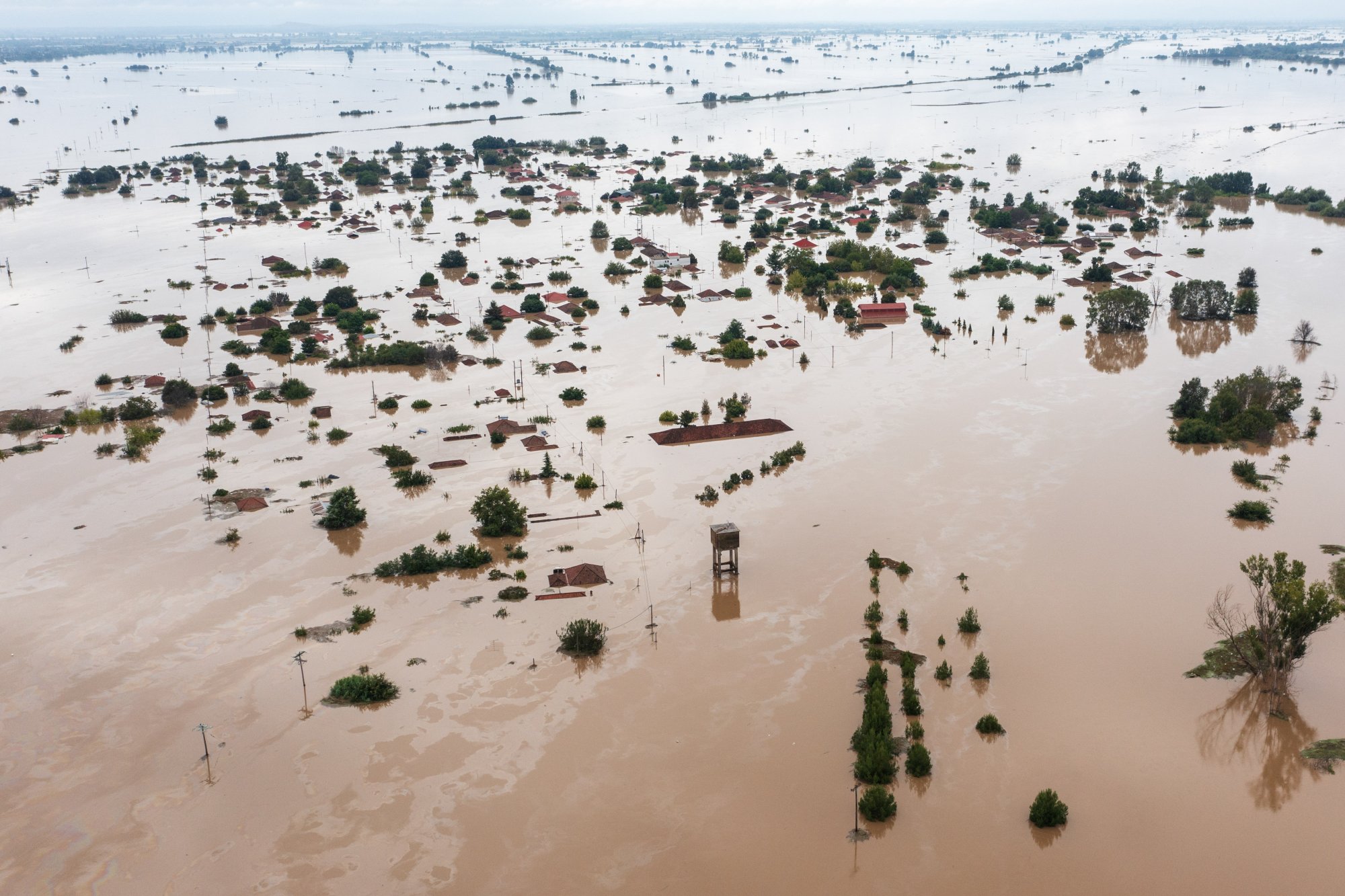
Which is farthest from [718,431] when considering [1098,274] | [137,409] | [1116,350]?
[1098,274]

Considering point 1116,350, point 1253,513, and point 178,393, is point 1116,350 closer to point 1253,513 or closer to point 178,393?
point 1253,513

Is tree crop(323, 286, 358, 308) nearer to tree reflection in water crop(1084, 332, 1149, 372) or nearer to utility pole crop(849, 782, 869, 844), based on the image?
tree reflection in water crop(1084, 332, 1149, 372)

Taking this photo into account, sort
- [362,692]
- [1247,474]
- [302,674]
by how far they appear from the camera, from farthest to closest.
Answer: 1. [1247,474]
2. [302,674]
3. [362,692]

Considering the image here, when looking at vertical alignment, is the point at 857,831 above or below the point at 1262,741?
below

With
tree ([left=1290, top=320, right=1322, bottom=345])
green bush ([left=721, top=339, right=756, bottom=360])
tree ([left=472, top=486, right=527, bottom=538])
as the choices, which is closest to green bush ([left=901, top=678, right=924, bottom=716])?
tree ([left=472, top=486, right=527, bottom=538])

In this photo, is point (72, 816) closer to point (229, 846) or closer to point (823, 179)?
point (229, 846)
